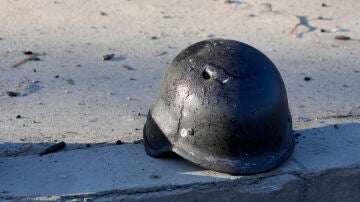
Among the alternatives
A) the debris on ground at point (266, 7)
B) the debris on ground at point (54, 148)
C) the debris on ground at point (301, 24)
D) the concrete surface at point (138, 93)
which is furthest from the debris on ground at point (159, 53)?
the debris on ground at point (54, 148)

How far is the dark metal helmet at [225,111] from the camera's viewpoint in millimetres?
3688

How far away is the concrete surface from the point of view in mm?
3688

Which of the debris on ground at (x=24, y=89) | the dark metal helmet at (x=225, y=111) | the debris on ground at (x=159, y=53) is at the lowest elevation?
the debris on ground at (x=159, y=53)

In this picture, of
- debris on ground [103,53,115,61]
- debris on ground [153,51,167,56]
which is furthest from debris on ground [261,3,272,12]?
debris on ground [103,53,115,61]

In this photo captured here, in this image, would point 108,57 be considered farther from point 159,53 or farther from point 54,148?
point 54,148

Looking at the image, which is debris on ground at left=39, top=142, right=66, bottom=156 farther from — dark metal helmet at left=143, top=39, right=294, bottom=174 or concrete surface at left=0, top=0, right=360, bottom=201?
dark metal helmet at left=143, top=39, right=294, bottom=174

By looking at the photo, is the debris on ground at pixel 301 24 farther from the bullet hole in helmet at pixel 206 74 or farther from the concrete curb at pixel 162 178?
the bullet hole in helmet at pixel 206 74

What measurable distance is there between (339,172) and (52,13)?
3.65 metres

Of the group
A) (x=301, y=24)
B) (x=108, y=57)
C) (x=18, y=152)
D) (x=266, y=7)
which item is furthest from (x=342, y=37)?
(x=18, y=152)

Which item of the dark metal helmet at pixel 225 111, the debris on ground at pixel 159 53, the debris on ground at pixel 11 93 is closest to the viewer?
the dark metal helmet at pixel 225 111

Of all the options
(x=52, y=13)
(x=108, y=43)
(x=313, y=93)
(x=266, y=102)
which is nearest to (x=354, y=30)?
(x=313, y=93)

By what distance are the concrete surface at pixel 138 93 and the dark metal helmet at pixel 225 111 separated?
0.09 meters

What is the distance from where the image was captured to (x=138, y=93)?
16.8ft

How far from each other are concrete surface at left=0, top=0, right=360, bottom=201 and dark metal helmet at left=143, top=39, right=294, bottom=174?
0.09m
